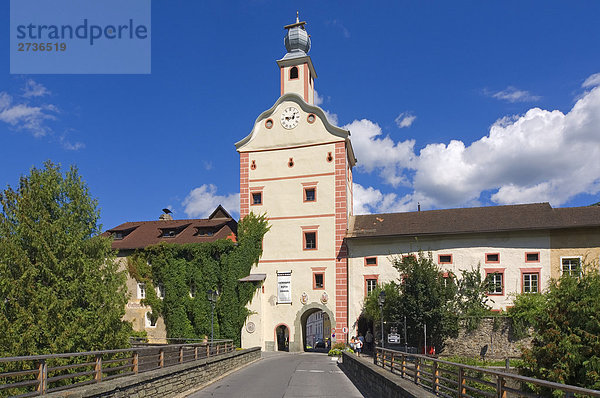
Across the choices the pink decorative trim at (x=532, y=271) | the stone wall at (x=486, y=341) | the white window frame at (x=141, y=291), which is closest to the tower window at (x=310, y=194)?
the stone wall at (x=486, y=341)

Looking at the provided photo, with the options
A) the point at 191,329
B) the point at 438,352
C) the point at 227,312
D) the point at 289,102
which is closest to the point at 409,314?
the point at 438,352

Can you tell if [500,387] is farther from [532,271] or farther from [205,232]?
[205,232]

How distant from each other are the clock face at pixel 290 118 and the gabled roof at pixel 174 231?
905 cm

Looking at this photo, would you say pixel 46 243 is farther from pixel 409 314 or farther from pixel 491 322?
pixel 491 322

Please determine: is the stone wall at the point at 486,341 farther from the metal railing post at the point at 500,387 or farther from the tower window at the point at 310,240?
the metal railing post at the point at 500,387

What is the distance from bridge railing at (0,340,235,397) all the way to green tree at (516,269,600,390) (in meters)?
10.4

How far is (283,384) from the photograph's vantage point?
1717 centimetres

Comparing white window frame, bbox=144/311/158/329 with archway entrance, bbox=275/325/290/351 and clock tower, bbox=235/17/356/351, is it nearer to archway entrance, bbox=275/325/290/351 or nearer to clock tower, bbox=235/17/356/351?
clock tower, bbox=235/17/356/351

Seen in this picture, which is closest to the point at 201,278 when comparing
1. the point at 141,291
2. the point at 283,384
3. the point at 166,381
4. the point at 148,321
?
the point at 141,291

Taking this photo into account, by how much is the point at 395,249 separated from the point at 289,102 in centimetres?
1429

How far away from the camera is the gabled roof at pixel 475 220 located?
104 feet

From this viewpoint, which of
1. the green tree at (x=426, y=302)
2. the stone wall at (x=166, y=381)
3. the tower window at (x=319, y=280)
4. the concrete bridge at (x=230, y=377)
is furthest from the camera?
the tower window at (x=319, y=280)

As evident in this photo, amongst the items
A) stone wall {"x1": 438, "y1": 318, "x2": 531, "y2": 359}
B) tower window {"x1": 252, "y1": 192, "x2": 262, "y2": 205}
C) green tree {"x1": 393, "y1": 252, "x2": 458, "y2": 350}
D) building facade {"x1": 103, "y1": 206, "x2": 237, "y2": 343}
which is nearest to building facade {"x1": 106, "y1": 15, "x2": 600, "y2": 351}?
tower window {"x1": 252, "y1": 192, "x2": 262, "y2": 205}

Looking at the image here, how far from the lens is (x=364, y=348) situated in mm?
33062
